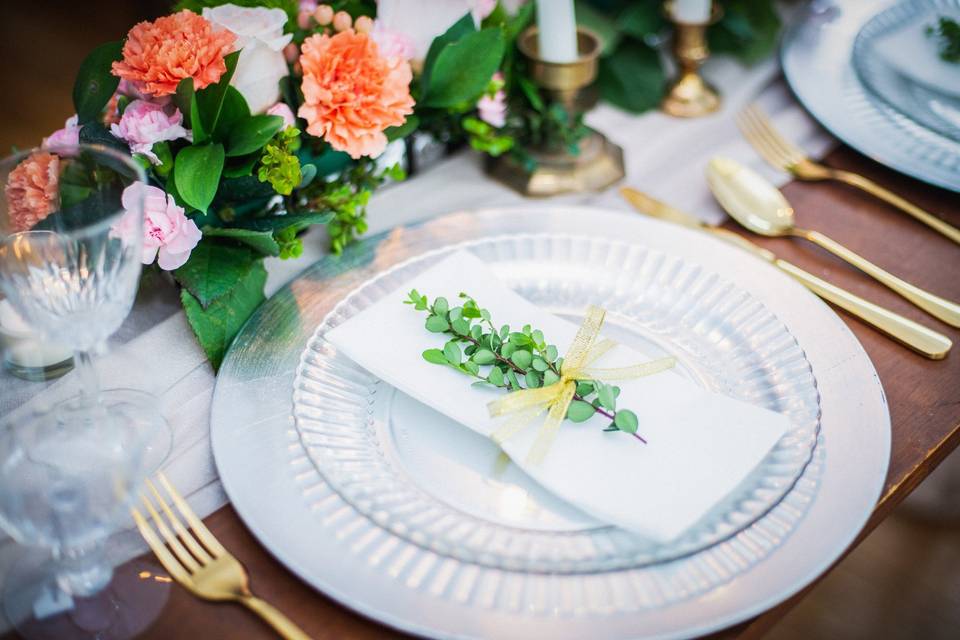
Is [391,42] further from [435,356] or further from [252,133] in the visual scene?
[435,356]

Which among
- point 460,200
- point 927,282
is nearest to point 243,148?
point 460,200

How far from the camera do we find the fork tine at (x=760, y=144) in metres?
0.96

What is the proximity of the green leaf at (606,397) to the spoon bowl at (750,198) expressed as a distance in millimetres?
339

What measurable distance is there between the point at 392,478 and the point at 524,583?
0.40 ft

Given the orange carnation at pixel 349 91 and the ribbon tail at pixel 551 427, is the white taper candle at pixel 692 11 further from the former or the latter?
the ribbon tail at pixel 551 427

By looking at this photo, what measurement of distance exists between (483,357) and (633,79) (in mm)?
547

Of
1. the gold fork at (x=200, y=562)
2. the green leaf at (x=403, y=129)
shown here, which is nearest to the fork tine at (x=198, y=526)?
the gold fork at (x=200, y=562)

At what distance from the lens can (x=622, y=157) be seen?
959mm

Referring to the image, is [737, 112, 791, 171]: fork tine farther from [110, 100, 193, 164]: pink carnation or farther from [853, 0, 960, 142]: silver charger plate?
[110, 100, 193, 164]: pink carnation

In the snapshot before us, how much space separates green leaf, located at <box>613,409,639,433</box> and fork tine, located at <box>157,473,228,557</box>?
0.88ft

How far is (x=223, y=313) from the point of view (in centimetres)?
74

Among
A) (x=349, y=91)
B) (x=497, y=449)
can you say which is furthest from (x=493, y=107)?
(x=497, y=449)

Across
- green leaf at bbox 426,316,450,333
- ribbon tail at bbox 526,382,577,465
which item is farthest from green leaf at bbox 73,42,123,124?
ribbon tail at bbox 526,382,577,465

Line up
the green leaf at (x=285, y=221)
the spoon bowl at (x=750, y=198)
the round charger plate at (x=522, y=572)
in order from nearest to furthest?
the round charger plate at (x=522, y=572) < the green leaf at (x=285, y=221) < the spoon bowl at (x=750, y=198)
